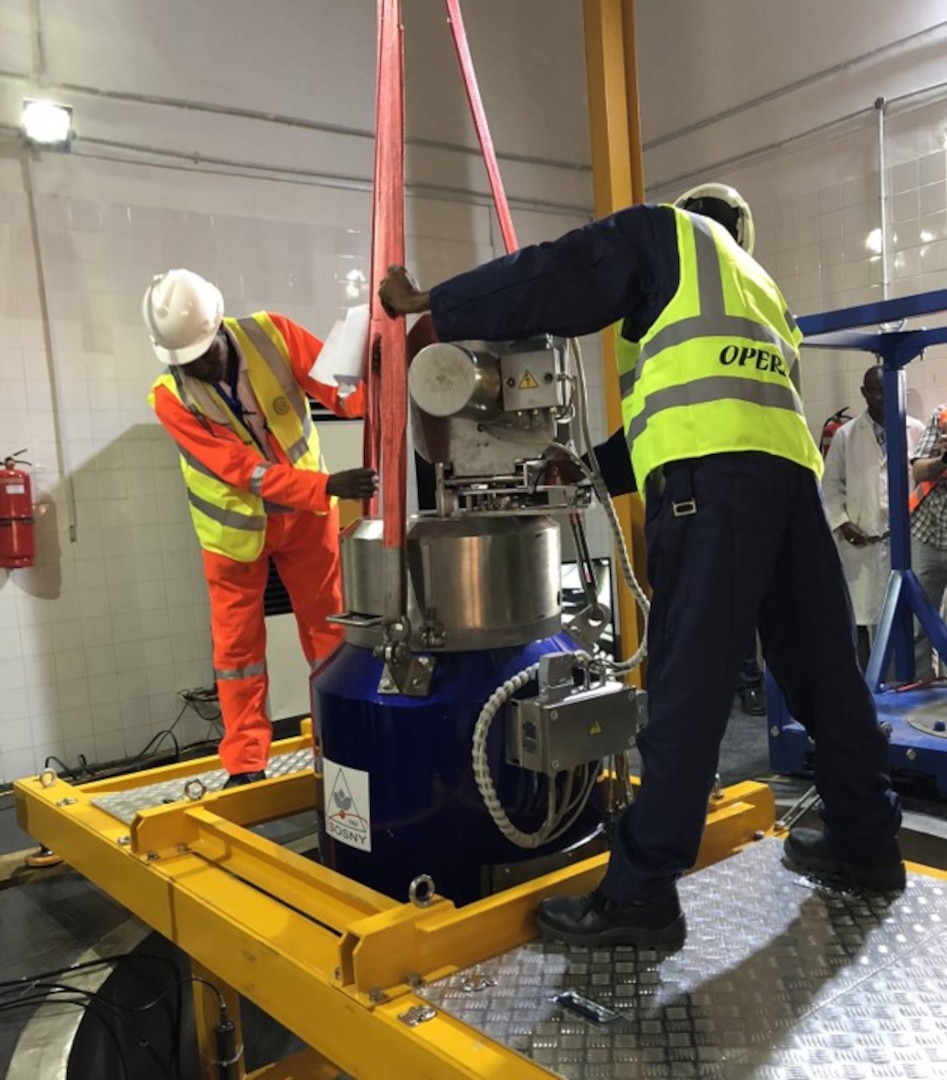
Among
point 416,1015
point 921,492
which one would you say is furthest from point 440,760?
point 921,492

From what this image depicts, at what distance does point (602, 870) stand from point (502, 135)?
215 inches

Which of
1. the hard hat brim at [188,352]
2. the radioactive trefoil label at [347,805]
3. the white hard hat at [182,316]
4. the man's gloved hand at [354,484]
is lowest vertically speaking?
the radioactive trefoil label at [347,805]

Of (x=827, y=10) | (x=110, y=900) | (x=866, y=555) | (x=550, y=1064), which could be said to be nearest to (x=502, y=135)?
(x=827, y=10)

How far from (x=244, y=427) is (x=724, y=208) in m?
1.59

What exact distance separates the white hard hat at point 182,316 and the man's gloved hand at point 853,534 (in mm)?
3627

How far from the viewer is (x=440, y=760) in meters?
1.71

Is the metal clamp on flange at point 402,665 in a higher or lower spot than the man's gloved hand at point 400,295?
lower

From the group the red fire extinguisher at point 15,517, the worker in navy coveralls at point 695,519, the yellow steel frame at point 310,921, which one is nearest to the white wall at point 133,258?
the red fire extinguisher at point 15,517

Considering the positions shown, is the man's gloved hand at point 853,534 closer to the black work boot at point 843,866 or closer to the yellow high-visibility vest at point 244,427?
the yellow high-visibility vest at point 244,427

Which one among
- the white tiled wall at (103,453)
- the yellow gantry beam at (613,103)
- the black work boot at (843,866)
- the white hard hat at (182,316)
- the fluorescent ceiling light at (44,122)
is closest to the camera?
the black work boot at (843,866)

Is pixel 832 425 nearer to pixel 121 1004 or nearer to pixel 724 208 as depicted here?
pixel 724 208

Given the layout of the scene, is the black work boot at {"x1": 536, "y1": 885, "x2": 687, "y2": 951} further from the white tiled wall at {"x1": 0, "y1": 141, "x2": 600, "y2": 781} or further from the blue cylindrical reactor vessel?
the white tiled wall at {"x1": 0, "y1": 141, "x2": 600, "y2": 781}

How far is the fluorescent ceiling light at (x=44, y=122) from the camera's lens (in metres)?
4.26

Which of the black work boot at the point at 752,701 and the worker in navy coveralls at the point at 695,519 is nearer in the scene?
the worker in navy coveralls at the point at 695,519
